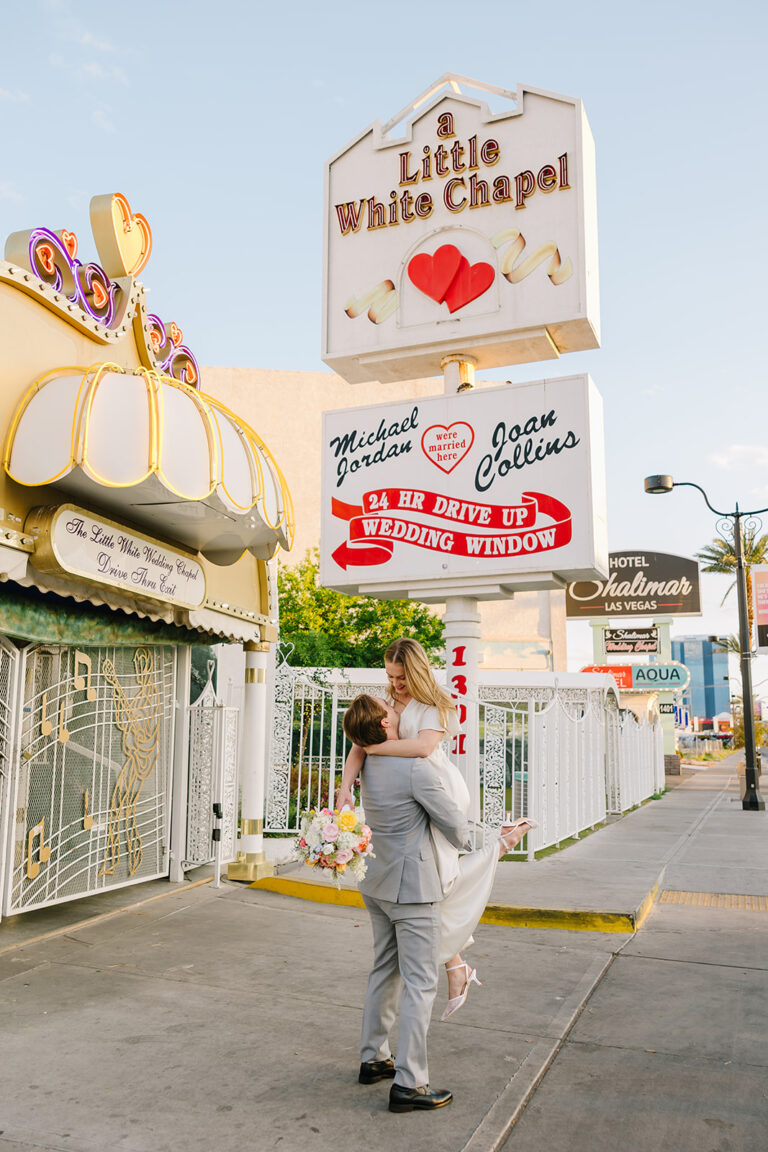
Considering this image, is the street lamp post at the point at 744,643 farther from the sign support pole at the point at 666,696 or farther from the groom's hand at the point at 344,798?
the groom's hand at the point at 344,798

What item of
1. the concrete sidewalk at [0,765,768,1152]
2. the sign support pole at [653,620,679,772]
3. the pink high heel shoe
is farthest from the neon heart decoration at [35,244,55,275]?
the sign support pole at [653,620,679,772]

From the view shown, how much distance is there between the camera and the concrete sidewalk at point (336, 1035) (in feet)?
12.8

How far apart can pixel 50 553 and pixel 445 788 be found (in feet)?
11.4

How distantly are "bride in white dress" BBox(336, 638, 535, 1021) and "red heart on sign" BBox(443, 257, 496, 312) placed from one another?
6.69 meters

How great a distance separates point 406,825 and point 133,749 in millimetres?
5281

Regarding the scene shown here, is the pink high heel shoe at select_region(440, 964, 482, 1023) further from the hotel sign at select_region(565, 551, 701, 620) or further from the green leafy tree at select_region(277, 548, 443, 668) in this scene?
the hotel sign at select_region(565, 551, 701, 620)

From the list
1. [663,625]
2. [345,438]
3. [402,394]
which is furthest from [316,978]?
[402,394]

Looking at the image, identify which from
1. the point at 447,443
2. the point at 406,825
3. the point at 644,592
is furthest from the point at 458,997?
the point at 644,592

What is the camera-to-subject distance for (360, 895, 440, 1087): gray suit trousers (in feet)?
13.3

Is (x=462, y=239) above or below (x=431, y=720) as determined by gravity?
above

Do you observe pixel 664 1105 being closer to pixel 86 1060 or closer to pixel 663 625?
pixel 86 1060

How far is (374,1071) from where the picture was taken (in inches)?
169

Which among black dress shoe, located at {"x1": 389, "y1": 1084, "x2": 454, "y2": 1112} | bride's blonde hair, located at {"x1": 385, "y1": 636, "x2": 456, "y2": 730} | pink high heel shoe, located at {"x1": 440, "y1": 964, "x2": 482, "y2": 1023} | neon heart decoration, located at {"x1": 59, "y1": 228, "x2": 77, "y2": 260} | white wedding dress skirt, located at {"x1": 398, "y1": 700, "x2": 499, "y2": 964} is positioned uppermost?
neon heart decoration, located at {"x1": 59, "y1": 228, "x2": 77, "y2": 260}

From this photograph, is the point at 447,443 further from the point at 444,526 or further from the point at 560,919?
the point at 560,919
